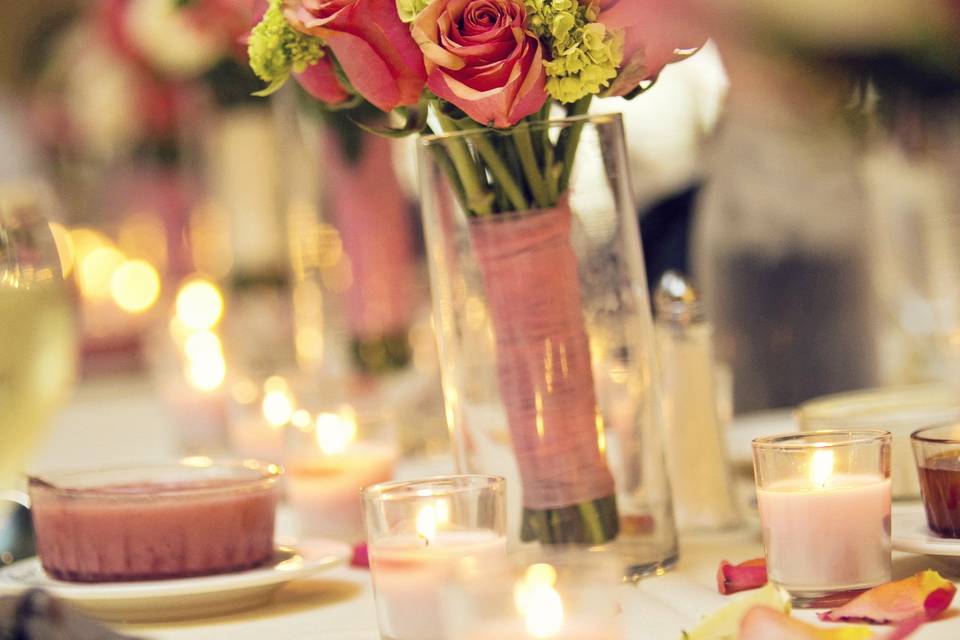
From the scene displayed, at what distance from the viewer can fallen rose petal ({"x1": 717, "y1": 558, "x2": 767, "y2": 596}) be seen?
0.84 m

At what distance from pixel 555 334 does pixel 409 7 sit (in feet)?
0.74

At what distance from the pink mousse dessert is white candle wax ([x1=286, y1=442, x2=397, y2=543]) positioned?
27cm

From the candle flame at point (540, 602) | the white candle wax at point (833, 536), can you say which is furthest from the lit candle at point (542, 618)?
the white candle wax at point (833, 536)

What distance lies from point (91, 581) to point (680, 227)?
68cm

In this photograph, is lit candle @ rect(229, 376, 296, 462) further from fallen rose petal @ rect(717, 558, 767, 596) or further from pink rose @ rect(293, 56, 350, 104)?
fallen rose petal @ rect(717, 558, 767, 596)

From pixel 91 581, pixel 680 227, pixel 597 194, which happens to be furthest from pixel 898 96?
pixel 91 581

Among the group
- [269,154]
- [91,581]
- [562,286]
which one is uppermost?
[269,154]

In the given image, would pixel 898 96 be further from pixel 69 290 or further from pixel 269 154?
pixel 269 154

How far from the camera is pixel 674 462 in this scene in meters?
1.09

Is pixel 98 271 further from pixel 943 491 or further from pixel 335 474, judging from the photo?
pixel 943 491

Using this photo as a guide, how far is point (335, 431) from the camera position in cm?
123

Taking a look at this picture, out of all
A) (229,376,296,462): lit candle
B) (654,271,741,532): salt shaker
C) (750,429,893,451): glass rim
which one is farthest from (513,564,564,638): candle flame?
(229,376,296,462): lit candle

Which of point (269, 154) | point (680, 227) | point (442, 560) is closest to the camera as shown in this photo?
point (442, 560)

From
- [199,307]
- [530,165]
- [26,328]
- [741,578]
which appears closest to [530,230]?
[530,165]
